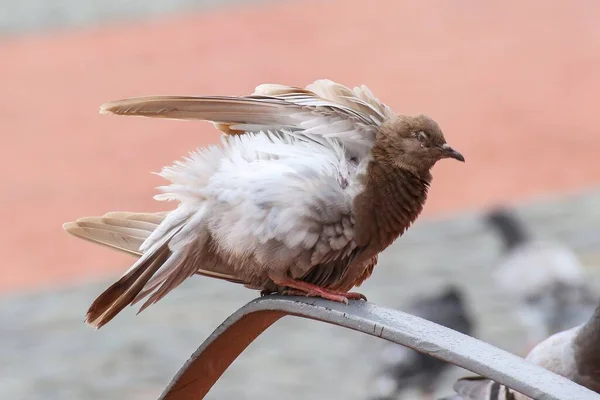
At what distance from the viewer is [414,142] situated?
7.06ft

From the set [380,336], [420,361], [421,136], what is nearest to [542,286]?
[420,361]

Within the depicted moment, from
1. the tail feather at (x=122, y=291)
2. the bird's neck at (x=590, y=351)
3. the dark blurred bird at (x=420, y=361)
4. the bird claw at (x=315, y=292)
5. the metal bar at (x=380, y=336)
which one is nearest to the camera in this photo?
the metal bar at (x=380, y=336)

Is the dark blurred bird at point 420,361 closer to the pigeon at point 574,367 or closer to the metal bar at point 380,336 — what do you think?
the pigeon at point 574,367

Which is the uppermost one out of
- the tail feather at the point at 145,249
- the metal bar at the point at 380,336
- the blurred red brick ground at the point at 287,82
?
the blurred red brick ground at the point at 287,82

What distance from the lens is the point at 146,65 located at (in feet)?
38.6

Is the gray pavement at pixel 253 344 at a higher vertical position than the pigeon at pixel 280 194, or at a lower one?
higher

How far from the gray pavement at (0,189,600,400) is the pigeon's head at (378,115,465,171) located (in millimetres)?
3526

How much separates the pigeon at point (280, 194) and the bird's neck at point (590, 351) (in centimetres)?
66

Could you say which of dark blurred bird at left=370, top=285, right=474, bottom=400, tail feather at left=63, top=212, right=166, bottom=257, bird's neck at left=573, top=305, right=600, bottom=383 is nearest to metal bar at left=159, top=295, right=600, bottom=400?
tail feather at left=63, top=212, right=166, bottom=257

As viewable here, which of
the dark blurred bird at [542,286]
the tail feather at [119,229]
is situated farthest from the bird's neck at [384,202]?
the dark blurred bird at [542,286]

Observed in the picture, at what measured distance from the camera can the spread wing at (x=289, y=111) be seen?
207 centimetres

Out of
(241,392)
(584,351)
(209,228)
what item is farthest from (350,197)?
(241,392)

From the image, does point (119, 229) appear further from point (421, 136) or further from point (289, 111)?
point (421, 136)

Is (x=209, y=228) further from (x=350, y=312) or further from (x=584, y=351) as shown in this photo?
(x=584, y=351)
